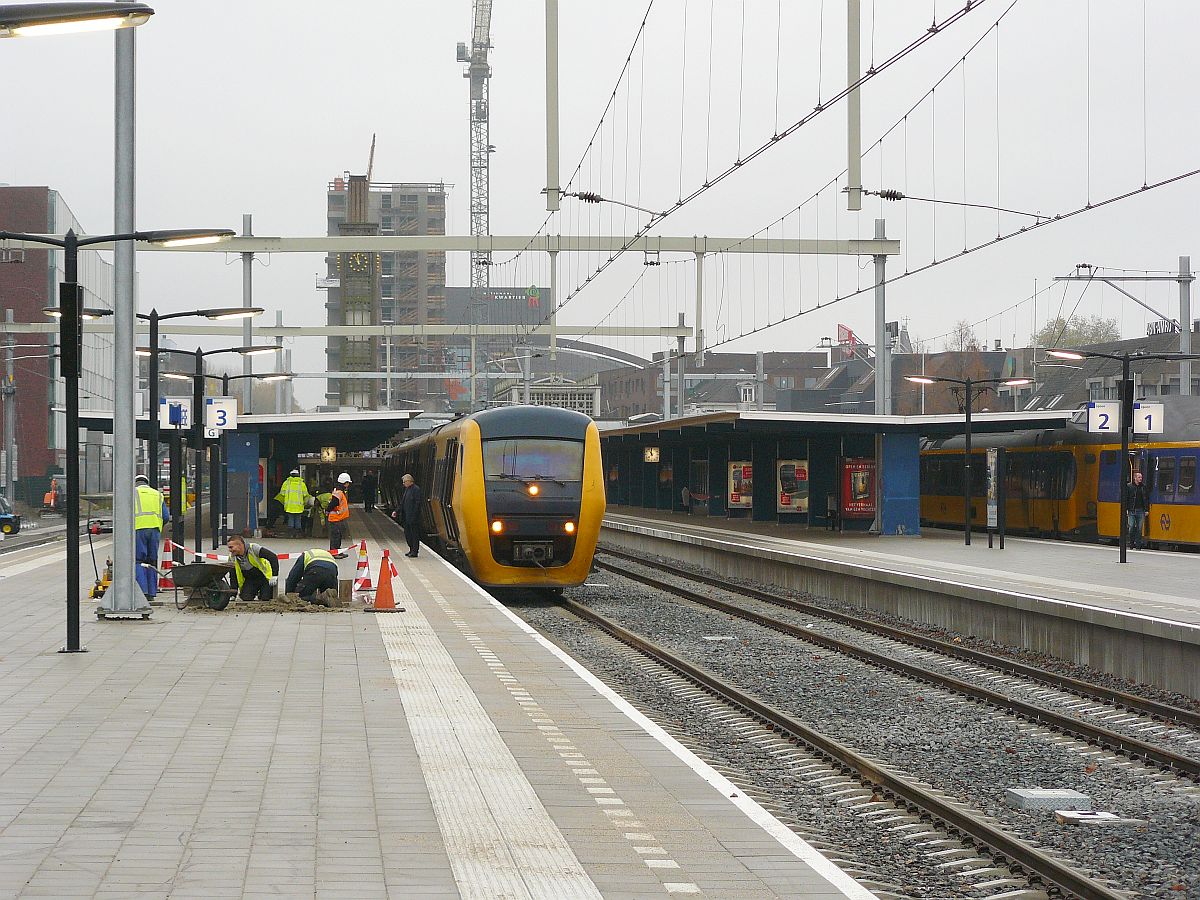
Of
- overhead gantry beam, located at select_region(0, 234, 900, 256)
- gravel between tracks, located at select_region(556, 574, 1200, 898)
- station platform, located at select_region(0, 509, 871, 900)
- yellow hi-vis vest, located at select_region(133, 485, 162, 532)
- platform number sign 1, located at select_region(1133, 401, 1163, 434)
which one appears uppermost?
overhead gantry beam, located at select_region(0, 234, 900, 256)

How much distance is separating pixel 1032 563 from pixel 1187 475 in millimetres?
5663

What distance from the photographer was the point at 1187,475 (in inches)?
1126

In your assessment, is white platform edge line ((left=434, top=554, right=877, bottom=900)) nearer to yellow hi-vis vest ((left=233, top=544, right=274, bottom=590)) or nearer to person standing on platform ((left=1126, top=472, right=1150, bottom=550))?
yellow hi-vis vest ((left=233, top=544, right=274, bottom=590))

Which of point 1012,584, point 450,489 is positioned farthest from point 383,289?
point 1012,584

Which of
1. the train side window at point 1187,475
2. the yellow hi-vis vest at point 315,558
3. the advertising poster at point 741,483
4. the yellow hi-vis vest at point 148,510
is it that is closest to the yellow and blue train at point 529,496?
the yellow hi-vis vest at point 315,558

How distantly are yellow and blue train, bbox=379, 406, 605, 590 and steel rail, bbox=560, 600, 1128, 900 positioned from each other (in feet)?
21.9

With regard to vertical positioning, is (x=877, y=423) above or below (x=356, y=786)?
above

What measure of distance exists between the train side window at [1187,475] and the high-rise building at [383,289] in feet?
209

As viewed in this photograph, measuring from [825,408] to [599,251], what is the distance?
59.3 m

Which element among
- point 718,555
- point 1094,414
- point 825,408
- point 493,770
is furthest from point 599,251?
point 825,408

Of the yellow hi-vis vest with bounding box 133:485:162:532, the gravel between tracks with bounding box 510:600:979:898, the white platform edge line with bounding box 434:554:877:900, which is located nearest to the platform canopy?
the gravel between tracks with bounding box 510:600:979:898

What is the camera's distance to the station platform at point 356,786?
19.5 feet

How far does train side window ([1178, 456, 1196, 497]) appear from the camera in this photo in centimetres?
2838

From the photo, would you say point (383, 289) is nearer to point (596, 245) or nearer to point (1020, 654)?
point (596, 245)
